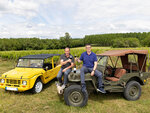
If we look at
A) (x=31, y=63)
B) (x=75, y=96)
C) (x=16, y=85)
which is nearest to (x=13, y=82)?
(x=16, y=85)

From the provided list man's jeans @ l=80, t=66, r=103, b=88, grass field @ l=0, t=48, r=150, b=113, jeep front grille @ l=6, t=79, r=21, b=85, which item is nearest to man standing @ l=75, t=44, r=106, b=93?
man's jeans @ l=80, t=66, r=103, b=88

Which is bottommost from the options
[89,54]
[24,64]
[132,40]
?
[24,64]

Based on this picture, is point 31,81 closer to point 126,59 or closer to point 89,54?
point 89,54

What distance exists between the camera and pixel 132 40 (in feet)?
268

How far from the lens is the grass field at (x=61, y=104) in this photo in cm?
427

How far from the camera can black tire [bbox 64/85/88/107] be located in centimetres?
440

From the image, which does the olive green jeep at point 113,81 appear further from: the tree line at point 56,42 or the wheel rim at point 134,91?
the tree line at point 56,42

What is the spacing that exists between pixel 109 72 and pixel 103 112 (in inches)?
84.1

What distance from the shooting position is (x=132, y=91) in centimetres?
511

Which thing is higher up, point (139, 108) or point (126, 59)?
point (126, 59)

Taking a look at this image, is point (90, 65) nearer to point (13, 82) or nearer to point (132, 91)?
point (132, 91)

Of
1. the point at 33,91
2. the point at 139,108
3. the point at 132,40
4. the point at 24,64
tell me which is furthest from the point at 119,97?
the point at 132,40

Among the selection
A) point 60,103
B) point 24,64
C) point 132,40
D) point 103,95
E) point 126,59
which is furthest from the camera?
point 132,40

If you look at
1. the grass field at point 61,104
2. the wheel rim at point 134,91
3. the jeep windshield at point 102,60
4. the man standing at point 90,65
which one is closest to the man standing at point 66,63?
the man standing at point 90,65
